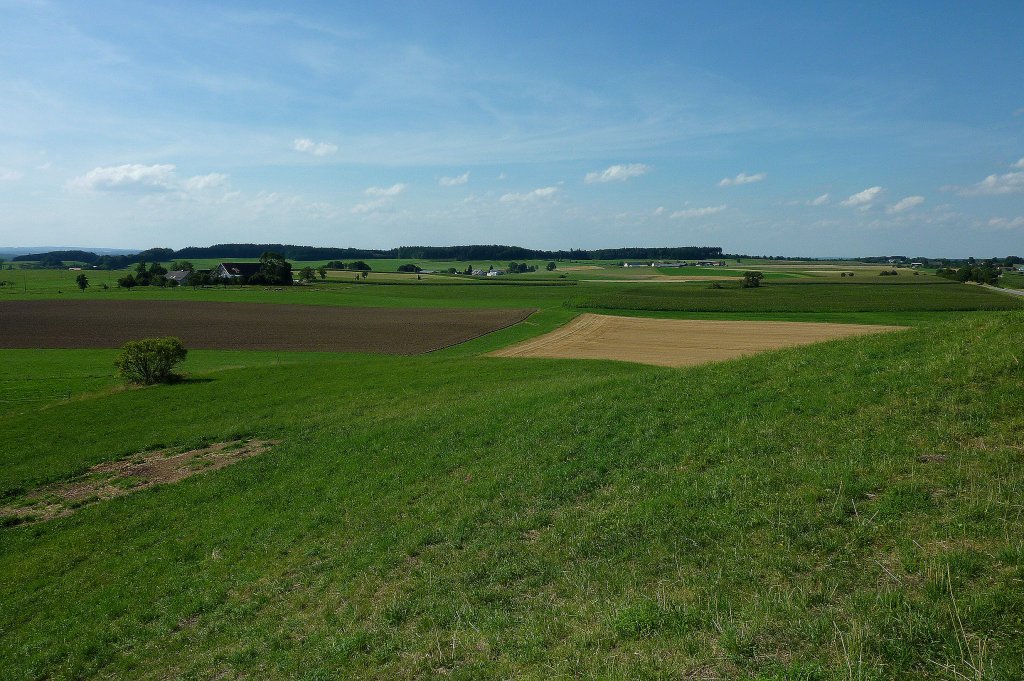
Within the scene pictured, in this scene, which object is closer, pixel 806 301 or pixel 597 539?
pixel 597 539

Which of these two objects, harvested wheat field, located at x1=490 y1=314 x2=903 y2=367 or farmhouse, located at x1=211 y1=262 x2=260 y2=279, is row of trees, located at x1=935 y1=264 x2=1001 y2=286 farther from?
farmhouse, located at x1=211 y1=262 x2=260 y2=279

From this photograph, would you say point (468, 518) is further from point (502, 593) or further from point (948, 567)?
point (948, 567)

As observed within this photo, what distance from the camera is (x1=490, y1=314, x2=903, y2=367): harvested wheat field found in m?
53.9

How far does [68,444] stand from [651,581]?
28.0 m

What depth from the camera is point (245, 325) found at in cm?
7762

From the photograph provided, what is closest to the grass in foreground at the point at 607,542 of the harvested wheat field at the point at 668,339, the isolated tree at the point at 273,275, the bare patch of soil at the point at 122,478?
the bare patch of soil at the point at 122,478

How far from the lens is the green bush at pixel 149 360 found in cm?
3925

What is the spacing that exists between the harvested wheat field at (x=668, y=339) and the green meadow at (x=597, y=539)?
103 ft

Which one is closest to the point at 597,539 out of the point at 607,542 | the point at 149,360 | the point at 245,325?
the point at 607,542

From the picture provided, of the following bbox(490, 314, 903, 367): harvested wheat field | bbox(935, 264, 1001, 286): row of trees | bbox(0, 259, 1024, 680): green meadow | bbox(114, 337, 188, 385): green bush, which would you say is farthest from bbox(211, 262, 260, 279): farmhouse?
bbox(935, 264, 1001, 286): row of trees

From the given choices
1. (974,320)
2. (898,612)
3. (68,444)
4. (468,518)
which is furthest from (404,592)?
(68,444)

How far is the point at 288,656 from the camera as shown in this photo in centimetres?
880

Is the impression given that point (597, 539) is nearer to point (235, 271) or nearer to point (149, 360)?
point (149, 360)

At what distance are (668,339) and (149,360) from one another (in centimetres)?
4890
